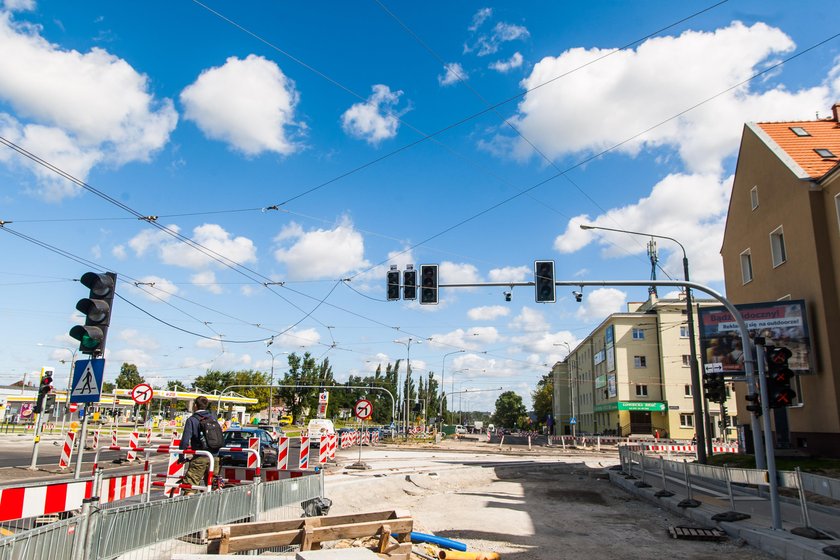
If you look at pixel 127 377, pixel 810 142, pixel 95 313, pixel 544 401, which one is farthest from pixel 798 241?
pixel 127 377

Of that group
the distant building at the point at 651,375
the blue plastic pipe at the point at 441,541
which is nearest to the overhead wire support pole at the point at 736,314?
the blue plastic pipe at the point at 441,541

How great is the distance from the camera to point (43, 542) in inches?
184

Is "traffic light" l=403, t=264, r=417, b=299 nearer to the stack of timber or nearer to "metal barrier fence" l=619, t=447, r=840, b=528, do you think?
"metal barrier fence" l=619, t=447, r=840, b=528

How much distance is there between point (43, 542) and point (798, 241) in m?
26.3

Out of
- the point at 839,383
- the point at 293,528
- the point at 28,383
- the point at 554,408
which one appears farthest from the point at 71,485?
the point at 28,383

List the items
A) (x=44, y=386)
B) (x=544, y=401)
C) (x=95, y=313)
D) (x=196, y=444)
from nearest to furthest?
(x=95, y=313), (x=196, y=444), (x=44, y=386), (x=544, y=401)

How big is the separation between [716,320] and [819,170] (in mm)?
7281

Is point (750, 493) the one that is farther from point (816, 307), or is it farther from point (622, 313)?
point (622, 313)

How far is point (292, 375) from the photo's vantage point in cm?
8025

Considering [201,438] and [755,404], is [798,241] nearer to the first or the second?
[755,404]

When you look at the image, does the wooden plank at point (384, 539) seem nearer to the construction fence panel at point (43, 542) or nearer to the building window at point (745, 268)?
the construction fence panel at point (43, 542)

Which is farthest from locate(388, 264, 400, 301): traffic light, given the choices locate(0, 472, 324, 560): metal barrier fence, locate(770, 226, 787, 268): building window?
locate(770, 226, 787, 268): building window

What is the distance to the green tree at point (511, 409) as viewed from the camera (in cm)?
15650

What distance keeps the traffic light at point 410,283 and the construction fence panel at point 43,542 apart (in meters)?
11.7
